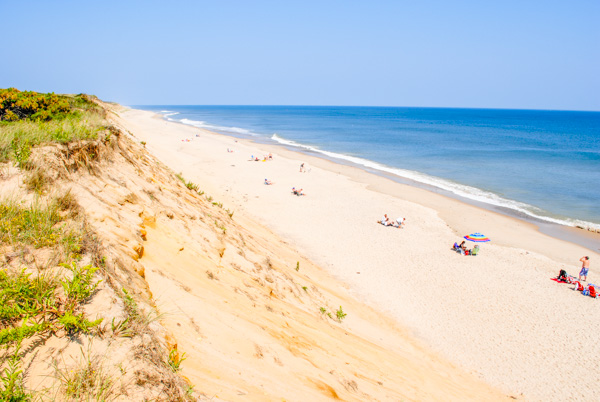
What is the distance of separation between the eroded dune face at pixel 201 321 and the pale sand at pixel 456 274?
140 cm

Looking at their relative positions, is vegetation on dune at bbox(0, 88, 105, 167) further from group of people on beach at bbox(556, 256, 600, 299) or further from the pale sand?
Result: group of people on beach at bbox(556, 256, 600, 299)

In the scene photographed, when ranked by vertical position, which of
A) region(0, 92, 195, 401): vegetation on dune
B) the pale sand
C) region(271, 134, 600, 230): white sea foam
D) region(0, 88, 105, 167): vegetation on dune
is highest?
region(0, 88, 105, 167): vegetation on dune

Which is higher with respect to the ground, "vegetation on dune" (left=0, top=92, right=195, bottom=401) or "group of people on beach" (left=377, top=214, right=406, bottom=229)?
"vegetation on dune" (left=0, top=92, right=195, bottom=401)

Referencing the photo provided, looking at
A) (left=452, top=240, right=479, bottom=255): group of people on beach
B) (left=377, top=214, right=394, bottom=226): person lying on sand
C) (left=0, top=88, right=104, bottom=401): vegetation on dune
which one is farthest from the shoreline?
(left=0, top=88, right=104, bottom=401): vegetation on dune

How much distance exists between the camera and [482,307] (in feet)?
38.5

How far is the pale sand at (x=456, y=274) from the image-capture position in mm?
9516

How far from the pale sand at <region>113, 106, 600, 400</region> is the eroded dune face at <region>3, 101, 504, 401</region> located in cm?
140

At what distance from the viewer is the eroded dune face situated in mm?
3277

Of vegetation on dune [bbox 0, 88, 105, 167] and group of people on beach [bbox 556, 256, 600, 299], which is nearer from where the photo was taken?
vegetation on dune [bbox 0, 88, 105, 167]

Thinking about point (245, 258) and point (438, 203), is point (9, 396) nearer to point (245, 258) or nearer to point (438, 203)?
point (245, 258)

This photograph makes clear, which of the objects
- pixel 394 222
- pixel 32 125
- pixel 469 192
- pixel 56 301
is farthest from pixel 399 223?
pixel 56 301

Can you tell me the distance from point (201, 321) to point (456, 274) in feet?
39.3

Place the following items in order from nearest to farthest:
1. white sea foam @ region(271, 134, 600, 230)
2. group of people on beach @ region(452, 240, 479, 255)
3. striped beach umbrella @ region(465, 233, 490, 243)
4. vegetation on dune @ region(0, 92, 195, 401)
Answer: vegetation on dune @ region(0, 92, 195, 401), group of people on beach @ region(452, 240, 479, 255), striped beach umbrella @ region(465, 233, 490, 243), white sea foam @ region(271, 134, 600, 230)

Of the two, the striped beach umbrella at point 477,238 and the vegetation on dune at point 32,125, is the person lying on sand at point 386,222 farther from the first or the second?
the vegetation on dune at point 32,125
